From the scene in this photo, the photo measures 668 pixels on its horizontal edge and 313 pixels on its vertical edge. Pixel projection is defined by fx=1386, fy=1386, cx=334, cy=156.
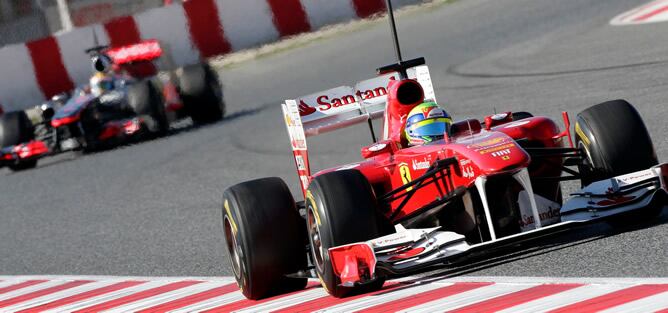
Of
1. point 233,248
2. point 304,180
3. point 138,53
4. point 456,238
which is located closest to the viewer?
point 456,238

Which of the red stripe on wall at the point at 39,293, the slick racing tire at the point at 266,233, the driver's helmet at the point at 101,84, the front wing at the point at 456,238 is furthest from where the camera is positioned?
the driver's helmet at the point at 101,84

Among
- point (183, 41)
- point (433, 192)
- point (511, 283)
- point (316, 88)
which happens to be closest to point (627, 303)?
point (511, 283)

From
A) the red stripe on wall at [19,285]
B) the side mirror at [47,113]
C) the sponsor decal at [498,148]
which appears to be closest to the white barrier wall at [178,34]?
the side mirror at [47,113]

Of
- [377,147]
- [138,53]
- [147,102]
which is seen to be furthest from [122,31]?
[377,147]

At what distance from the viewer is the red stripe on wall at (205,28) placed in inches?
734

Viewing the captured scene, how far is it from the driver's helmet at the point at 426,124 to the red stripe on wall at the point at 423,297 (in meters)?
1.23

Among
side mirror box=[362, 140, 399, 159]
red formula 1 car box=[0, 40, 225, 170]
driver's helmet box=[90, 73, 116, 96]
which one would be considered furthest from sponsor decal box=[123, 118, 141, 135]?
side mirror box=[362, 140, 399, 159]

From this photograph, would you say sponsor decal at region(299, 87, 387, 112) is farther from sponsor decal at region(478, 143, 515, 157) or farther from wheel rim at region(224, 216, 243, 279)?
sponsor decal at region(478, 143, 515, 157)

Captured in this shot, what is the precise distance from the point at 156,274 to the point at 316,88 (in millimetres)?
7794

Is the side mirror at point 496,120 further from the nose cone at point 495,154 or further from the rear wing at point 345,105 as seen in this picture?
the nose cone at point 495,154

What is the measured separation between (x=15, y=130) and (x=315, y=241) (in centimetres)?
984

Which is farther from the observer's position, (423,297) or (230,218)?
(230,218)

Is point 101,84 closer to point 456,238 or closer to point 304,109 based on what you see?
point 304,109

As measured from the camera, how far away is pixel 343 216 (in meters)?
6.14
